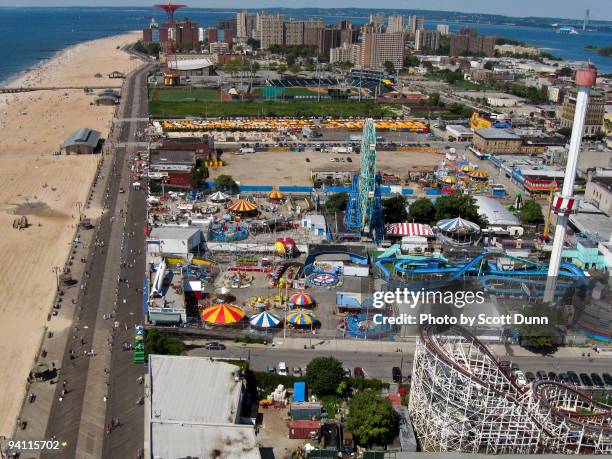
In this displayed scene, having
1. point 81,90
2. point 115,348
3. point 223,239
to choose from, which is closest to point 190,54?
point 81,90

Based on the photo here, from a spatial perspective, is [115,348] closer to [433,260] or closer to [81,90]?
[433,260]

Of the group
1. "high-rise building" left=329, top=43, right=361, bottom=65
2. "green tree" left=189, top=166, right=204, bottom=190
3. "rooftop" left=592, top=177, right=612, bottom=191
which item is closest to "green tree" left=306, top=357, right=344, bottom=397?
"green tree" left=189, top=166, right=204, bottom=190

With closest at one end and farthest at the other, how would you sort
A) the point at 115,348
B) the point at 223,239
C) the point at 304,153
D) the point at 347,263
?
the point at 115,348
the point at 347,263
the point at 223,239
the point at 304,153

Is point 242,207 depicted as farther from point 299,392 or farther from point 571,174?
point 571,174

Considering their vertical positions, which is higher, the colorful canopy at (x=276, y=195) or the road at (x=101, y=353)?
the colorful canopy at (x=276, y=195)

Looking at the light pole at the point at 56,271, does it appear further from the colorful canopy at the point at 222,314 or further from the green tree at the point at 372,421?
the green tree at the point at 372,421

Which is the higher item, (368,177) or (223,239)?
(368,177)

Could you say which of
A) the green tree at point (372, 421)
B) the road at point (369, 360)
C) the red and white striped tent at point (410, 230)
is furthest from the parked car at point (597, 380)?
the red and white striped tent at point (410, 230)
